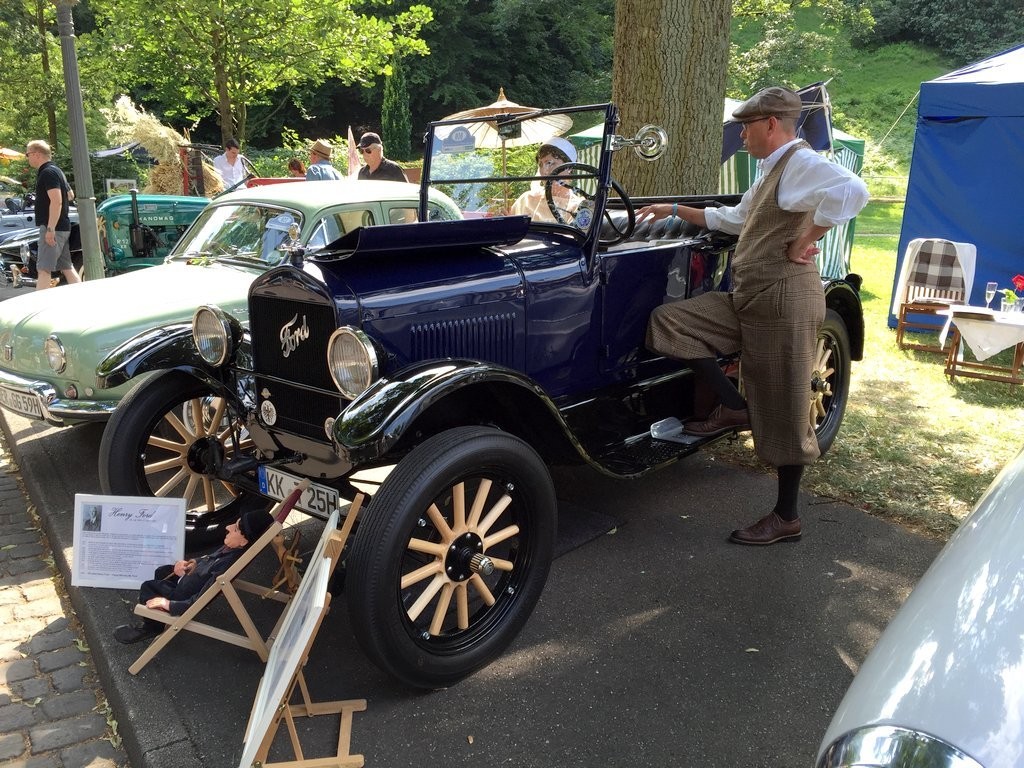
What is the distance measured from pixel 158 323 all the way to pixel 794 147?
340cm

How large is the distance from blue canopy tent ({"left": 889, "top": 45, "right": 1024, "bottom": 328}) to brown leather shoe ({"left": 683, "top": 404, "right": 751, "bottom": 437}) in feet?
16.3

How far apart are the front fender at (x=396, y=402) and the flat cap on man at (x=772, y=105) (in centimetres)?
161

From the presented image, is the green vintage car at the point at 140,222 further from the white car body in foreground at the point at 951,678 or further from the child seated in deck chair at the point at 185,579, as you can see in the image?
the white car body in foreground at the point at 951,678

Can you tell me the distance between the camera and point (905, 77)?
34.5m

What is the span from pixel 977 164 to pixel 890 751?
7872 mm

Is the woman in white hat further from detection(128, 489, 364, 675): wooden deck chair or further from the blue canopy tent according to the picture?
the blue canopy tent

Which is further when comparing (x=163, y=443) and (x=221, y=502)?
(x=221, y=502)

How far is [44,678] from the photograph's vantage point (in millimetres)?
2840

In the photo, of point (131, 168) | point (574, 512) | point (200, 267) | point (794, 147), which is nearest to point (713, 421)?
Answer: point (574, 512)

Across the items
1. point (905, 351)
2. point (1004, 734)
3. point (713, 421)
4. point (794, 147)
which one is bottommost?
point (905, 351)

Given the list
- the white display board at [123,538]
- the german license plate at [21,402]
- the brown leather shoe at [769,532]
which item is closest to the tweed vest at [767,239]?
the brown leather shoe at [769,532]

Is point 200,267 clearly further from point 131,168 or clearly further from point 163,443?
point 131,168

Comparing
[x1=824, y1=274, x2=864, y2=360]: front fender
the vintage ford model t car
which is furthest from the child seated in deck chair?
[x1=824, y1=274, x2=864, y2=360]: front fender

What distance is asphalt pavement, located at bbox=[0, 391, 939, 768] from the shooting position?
7.75 ft
